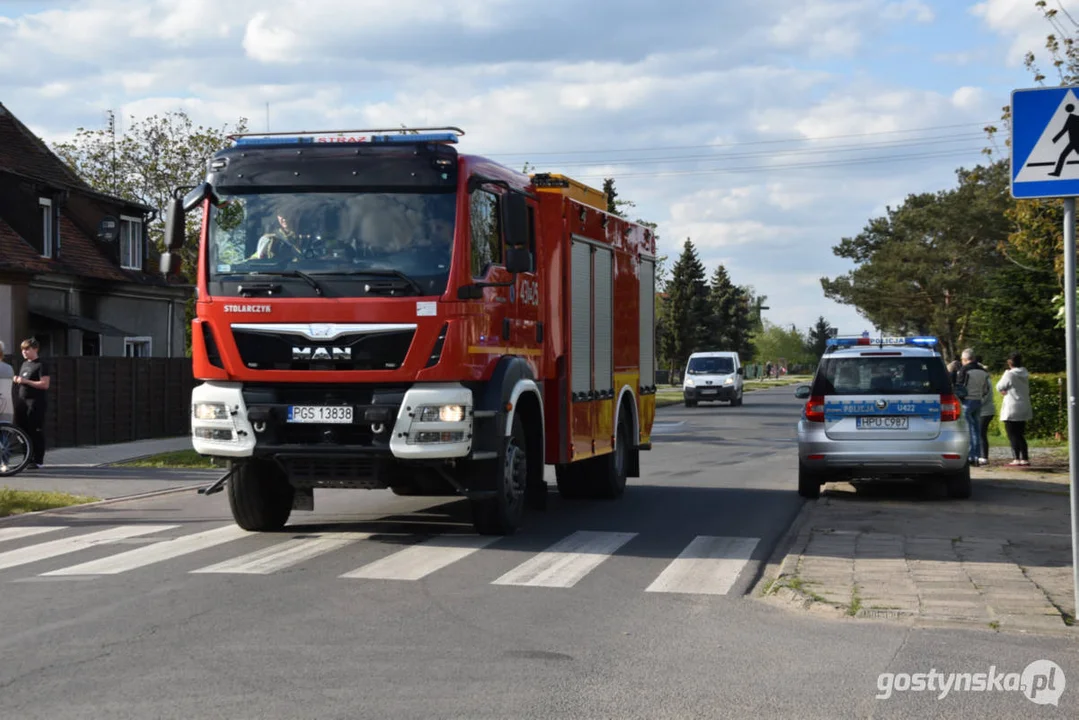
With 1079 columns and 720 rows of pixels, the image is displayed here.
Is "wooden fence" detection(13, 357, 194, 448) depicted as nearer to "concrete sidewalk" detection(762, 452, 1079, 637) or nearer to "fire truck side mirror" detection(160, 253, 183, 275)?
"fire truck side mirror" detection(160, 253, 183, 275)

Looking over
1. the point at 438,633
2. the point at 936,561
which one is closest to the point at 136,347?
the point at 936,561

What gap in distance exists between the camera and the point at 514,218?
437 inches

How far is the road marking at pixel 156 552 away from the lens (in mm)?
9898

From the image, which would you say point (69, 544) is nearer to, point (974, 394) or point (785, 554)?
point (785, 554)

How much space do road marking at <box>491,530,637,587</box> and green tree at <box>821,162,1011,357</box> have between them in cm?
6202

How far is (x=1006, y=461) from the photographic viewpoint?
69.9 feet

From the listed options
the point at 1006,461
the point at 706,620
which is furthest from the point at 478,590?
the point at 1006,461

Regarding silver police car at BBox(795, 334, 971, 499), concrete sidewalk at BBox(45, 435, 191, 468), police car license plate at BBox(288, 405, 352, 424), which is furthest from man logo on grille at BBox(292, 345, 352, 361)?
concrete sidewalk at BBox(45, 435, 191, 468)

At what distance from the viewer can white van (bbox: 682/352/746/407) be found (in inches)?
2055

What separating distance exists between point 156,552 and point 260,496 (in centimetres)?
130

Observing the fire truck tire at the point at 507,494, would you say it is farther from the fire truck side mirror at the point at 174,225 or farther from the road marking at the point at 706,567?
the fire truck side mirror at the point at 174,225

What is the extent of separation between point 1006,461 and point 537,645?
15.7 meters

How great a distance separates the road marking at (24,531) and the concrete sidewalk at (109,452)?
26.8 feet

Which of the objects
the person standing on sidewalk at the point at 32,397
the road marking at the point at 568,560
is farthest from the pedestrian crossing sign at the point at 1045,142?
the person standing on sidewalk at the point at 32,397
